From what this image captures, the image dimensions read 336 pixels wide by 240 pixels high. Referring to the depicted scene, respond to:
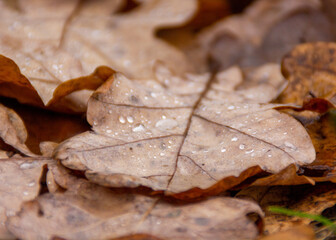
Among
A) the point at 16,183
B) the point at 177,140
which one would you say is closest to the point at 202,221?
the point at 177,140

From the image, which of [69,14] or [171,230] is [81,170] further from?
[69,14]

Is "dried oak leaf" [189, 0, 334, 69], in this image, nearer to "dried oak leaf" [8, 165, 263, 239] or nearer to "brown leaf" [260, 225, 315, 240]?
"dried oak leaf" [8, 165, 263, 239]

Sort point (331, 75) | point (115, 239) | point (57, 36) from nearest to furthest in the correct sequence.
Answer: point (115, 239), point (331, 75), point (57, 36)

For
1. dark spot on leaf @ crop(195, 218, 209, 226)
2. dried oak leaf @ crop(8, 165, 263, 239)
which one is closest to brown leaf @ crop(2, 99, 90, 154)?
dried oak leaf @ crop(8, 165, 263, 239)

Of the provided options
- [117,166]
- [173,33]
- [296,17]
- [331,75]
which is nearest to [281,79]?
[331,75]

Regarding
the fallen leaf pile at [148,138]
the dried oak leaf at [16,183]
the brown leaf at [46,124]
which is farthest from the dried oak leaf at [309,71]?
the dried oak leaf at [16,183]

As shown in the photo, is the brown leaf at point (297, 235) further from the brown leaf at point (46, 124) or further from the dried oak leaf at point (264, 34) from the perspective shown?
the dried oak leaf at point (264, 34)
